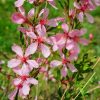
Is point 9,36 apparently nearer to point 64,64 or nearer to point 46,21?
point 64,64

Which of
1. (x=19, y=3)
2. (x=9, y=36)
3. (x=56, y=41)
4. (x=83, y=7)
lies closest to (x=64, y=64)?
(x=56, y=41)

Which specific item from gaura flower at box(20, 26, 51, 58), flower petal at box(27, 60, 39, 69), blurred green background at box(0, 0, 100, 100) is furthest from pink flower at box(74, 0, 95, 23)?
blurred green background at box(0, 0, 100, 100)

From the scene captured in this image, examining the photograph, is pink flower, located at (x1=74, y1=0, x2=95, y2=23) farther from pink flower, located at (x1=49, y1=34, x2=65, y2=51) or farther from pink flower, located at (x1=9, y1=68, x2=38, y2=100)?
pink flower, located at (x1=9, y1=68, x2=38, y2=100)

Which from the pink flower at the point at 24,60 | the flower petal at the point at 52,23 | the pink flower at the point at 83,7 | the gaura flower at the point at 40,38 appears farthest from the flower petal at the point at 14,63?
the pink flower at the point at 83,7

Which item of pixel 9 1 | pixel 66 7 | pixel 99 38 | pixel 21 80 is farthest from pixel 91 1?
pixel 9 1

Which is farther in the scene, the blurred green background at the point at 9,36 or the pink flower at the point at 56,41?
the blurred green background at the point at 9,36

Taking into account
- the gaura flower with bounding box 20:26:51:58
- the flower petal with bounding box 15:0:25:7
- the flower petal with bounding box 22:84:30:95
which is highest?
the flower petal with bounding box 15:0:25:7

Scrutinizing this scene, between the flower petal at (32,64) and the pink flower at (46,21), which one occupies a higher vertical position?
the pink flower at (46,21)

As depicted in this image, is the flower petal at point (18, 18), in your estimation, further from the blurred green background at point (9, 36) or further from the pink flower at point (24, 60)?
the blurred green background at point (9, 36)
